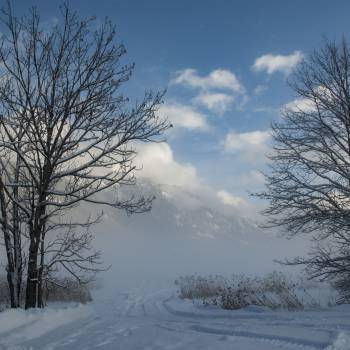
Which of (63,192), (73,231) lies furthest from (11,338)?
(73,231)

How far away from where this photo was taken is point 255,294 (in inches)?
546

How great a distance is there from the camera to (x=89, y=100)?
8.79 meters

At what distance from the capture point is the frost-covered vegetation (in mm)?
12135

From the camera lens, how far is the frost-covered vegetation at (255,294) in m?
12.1

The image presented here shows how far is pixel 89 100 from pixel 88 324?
14.5 feet

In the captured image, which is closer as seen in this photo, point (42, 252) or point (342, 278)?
point (42, 252)

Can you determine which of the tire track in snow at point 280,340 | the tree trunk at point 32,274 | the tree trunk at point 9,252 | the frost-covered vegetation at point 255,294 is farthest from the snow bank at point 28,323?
the frost-covered vegetation at point 255,294

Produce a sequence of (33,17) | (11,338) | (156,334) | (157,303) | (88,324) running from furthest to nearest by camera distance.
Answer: (157,303)
(33,17)
(88,324)
(11,338)
(156,334)

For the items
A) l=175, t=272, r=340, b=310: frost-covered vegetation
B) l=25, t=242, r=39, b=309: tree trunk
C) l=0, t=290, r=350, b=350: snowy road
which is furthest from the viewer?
l=175, t=272, r=340, b=310: frost-covered vegetation

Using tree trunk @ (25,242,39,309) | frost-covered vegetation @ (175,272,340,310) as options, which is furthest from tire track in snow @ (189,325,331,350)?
frost-covered vegetation @ (175,272,340,310)

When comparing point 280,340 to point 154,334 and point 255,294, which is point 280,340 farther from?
point 255,294

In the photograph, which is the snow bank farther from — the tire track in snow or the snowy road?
the tire track in snow

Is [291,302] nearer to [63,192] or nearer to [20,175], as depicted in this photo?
[63,192]

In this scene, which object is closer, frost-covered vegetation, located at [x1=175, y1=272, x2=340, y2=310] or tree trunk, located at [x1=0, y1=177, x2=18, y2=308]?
tree trunk, located at [x1=0, y1=177, x2=18, y2=308]
